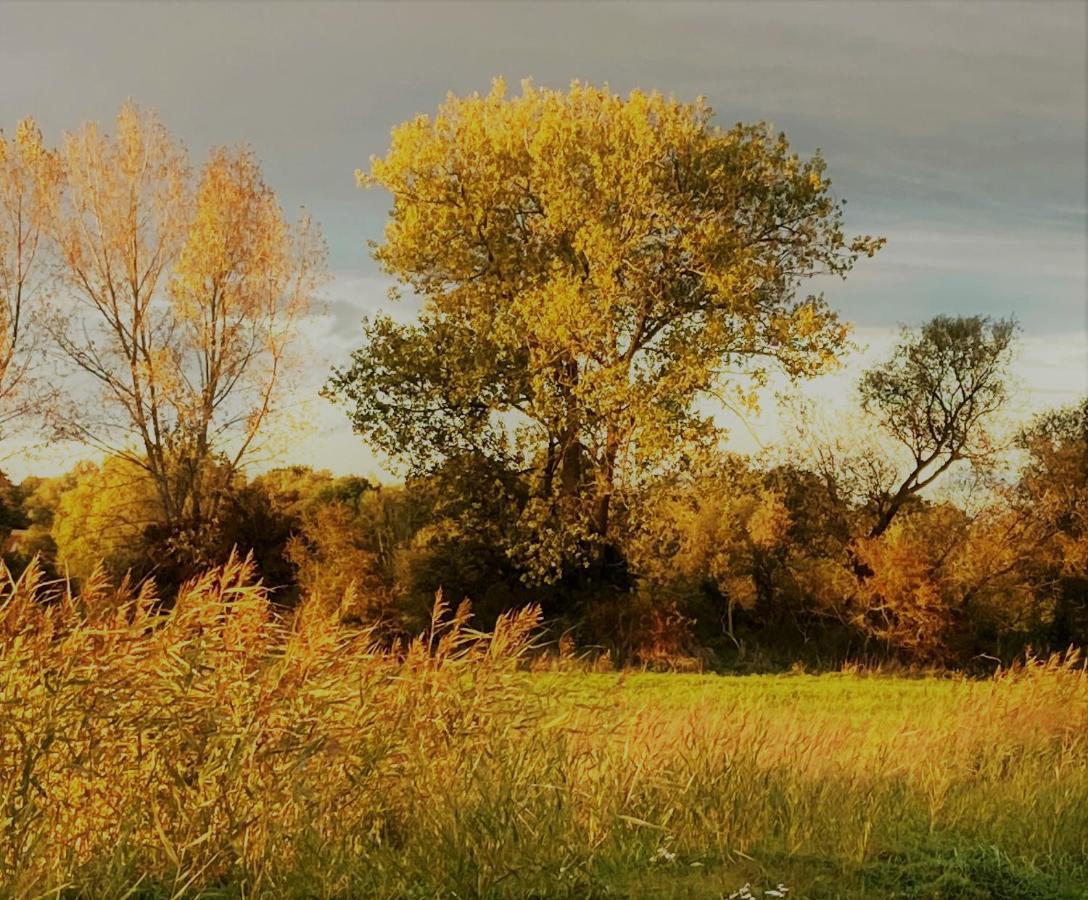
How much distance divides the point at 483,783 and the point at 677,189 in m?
17.9

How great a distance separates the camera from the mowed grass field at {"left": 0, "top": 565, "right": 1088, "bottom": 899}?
5.91 m

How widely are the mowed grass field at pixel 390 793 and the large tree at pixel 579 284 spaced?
13149 millimetres

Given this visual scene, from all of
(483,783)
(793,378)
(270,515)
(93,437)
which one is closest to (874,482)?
(793,378)

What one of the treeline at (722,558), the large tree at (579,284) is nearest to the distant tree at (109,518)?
the treeline at (722,558)

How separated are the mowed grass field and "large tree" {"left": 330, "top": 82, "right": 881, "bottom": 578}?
13.1 metres

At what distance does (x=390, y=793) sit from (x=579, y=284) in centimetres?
1526

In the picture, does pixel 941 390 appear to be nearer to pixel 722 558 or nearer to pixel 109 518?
pixel 722 558

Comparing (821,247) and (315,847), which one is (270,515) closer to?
(821,247)

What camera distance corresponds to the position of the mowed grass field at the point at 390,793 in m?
5.91

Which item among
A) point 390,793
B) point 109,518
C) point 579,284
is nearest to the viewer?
point 390,793

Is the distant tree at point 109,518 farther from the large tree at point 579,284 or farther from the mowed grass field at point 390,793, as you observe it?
the mowed grass field at point 390,793

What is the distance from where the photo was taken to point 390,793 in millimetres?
6730

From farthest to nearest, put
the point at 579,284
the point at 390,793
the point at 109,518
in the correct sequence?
1. the point at 109,518
2. the point at 579,284
3. the point at 390,793

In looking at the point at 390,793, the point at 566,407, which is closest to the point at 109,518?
the point at 566,407
